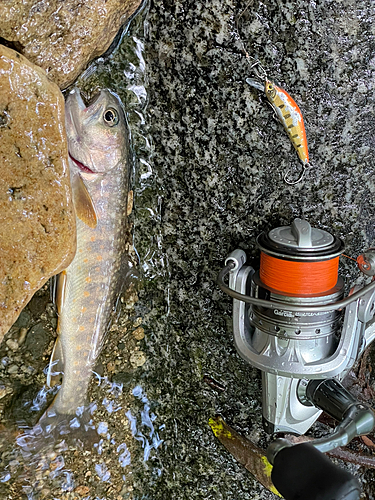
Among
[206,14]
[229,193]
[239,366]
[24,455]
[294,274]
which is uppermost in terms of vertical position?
[206,14]

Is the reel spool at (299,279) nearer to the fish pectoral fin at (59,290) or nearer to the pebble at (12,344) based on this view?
the fish pectoral fin at (59,290)

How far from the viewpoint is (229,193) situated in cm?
184

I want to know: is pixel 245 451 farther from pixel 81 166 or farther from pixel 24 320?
pixel 81 166

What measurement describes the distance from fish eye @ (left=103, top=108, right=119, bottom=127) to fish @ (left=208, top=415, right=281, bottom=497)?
143 cm

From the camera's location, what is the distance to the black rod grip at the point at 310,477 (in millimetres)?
1089

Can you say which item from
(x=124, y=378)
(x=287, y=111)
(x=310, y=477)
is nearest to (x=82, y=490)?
(x=124, y=378)

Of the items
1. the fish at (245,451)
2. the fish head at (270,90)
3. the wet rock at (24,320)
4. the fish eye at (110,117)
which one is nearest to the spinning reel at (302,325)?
the fish at (245,451)

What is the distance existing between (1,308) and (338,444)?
1200mm

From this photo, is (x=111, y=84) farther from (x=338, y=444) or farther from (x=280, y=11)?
(x=338, y=444)

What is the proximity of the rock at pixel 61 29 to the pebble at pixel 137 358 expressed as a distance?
48.2 inches

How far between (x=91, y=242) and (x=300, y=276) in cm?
88

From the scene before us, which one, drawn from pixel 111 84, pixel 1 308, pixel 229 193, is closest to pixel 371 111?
pixel 229 193

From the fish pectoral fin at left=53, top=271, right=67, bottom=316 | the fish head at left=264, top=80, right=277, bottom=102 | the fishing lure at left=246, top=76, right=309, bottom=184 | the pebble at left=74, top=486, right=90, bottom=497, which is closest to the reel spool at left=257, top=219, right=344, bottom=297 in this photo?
the fishing lure at left=246, top=76, right=309, bottom=184

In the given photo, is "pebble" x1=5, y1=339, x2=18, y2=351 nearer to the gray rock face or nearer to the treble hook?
the gray rock face
